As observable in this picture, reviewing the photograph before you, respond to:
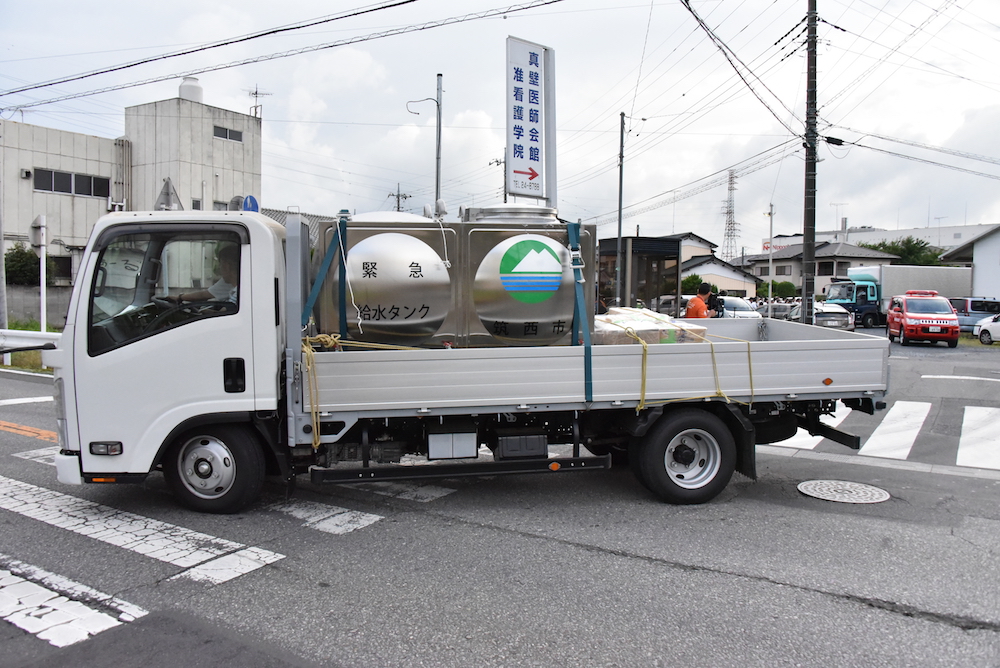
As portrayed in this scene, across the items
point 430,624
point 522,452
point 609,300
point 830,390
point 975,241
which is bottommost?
point 430,624

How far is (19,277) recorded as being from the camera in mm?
32375

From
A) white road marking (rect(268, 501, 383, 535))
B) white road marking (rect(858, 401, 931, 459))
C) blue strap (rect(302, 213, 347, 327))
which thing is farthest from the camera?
white road marking (rect(858, 401, 931, 459))

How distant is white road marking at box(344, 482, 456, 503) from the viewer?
623 centimetres

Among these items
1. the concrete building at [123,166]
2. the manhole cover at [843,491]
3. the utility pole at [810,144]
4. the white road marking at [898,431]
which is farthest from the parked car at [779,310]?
the manhole cover at [843,491]

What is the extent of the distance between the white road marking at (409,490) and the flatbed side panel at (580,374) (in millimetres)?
1091

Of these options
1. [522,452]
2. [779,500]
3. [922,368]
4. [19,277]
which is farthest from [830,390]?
[19,277]

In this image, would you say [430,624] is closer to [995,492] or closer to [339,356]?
[339,356]

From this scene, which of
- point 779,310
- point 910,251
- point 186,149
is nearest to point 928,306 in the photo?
point 779,310

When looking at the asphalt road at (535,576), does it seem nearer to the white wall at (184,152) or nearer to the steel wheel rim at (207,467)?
the steel wheel rim at (207,467)

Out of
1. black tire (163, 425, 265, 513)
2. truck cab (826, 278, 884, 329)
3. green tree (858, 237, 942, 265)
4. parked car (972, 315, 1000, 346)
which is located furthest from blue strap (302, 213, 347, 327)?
green tree (858, 237, 942, 265)

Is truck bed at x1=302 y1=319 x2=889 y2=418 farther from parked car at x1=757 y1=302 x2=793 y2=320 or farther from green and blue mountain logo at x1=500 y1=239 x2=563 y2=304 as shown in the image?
parked car at x1=757 y1=302 x2=793 y2=320

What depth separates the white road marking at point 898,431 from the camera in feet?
27.9

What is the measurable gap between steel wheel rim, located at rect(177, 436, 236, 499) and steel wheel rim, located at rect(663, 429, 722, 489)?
3.52m

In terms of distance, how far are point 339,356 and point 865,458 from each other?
20.3ft
